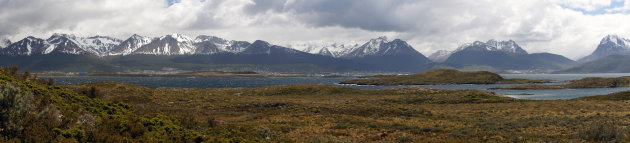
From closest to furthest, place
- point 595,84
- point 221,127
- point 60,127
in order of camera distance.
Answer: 1. point 60,127
2. point 221,127
3. point 595,84

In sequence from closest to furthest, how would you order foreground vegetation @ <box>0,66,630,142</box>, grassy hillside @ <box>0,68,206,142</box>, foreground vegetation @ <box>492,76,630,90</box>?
grassy hillside @ <box>0,68,206,142</box> < foreground vegetation @ <box>0,66,630,142</box> < foreground vegetation @ <box>492,76,630,90</box>

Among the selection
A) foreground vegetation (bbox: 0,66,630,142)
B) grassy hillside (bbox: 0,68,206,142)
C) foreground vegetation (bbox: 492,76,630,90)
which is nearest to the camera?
grassy hillside (bbox: 0,68,206,142)

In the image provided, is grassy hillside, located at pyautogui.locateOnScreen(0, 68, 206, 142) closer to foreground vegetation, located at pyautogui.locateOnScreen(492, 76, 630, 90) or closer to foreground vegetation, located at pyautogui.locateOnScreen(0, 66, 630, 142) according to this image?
foreground vegetation, located at pyautogui.locateOnScreen(0, 66, 630, 142)

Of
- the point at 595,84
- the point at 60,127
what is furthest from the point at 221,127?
the point at 595,84

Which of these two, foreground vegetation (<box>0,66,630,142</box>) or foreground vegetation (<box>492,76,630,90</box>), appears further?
foreground vegetation (<box>492,76,630,90</box>)

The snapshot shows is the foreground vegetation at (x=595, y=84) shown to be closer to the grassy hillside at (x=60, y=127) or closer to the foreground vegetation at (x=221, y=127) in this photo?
the foreground vegetation at (x=221, y=127)

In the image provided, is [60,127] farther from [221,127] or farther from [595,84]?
[595,84]

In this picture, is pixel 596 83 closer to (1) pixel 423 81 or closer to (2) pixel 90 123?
(1) pixel 423 81

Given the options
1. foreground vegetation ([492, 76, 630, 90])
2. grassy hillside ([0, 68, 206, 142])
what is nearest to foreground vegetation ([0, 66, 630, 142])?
grassy hillside ([0, 68, 206, 142])

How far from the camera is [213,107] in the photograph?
4325 centimetres

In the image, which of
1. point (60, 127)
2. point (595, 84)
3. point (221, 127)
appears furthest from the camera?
point (595, 84)

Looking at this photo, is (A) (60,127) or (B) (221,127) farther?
(B) (221,127)

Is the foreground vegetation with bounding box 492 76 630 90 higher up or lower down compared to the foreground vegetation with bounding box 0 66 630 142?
lower down

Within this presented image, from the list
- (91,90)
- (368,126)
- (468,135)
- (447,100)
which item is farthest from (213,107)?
(447,100)
